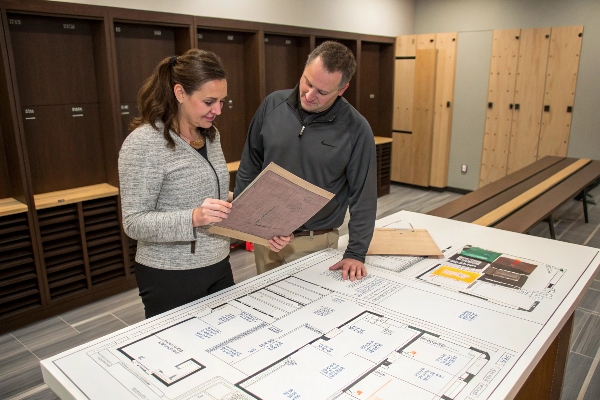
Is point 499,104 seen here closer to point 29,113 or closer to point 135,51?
point 135,51

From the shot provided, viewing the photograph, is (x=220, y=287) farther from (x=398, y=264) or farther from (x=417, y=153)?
(x=417, y=153)

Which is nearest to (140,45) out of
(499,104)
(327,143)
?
(327,143)

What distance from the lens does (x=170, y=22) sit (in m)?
3.59

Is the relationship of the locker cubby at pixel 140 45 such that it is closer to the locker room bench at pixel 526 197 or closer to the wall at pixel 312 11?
the wall at pixel 312 11

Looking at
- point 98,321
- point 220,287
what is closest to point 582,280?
point 220,287

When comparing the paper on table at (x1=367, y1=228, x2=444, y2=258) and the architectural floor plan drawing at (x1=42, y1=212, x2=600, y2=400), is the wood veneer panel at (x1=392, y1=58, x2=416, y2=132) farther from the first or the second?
the architectural floor plan drawing at (x1=42, y1=212, x2=600, y2=400)

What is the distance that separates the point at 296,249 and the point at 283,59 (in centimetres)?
345

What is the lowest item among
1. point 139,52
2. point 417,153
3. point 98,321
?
point 98,321

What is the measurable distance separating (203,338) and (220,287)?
452mm

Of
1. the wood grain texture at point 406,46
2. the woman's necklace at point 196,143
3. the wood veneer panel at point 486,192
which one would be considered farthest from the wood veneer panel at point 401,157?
the woman's necklace at point 196,143

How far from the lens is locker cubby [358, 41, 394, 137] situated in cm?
638

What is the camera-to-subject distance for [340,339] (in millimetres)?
1312

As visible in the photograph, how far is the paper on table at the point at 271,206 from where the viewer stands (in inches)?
55.4

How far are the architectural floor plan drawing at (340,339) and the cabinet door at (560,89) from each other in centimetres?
451
